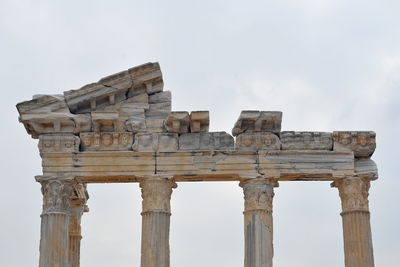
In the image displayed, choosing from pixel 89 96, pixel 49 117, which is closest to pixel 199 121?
pixel 89 96

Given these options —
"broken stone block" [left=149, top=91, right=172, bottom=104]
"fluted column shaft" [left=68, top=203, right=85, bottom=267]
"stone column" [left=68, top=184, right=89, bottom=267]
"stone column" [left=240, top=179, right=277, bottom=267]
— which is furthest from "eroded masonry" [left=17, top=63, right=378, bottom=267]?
"fluted column shaft" [left=68, top=203, right=85, bottom=267]

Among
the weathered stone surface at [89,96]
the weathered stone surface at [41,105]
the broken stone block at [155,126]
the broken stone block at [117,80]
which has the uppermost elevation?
the broken stone block at [117,80]

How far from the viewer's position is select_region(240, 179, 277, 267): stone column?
27766 mm

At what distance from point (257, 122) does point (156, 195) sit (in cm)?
398

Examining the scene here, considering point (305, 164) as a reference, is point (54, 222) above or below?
below

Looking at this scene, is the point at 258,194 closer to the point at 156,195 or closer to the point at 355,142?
the point at 156,195

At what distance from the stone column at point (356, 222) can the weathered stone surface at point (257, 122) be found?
9.18 feet

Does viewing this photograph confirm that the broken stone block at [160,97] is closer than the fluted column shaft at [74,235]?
Yes

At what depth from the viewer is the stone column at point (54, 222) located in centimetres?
2772

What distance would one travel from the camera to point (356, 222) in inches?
1110

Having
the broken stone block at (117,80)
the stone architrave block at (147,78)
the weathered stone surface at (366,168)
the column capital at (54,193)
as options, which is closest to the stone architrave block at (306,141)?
the weathered stone surface at (366,168)

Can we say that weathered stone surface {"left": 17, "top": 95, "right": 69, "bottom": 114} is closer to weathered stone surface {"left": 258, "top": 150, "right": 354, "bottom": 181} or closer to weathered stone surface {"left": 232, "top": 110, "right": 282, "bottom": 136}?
weathered stone surface {"left": 232, "top": 110, "right": 282, "bottom": 136}

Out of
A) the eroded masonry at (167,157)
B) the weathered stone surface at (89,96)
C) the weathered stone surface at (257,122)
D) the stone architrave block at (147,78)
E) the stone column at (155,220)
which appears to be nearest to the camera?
the stone column at (155,220)

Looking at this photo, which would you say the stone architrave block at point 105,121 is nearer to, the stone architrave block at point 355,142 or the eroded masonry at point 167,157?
the eroded masonry at point 167,157
